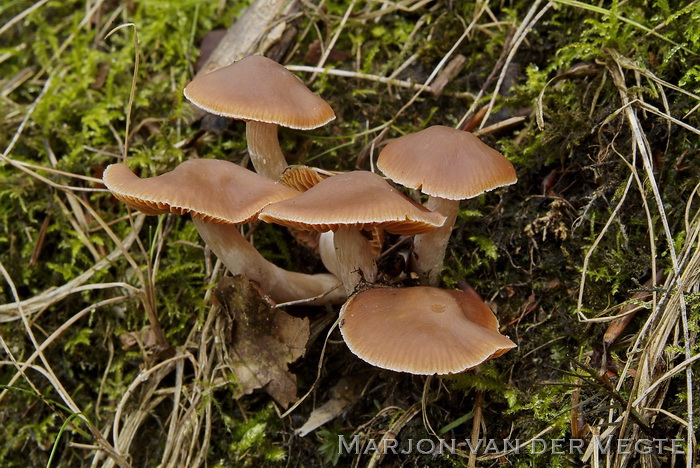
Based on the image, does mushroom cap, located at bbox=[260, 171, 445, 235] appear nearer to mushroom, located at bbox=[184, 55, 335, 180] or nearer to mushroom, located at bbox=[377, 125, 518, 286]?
mushroom, located at bbox=[377, 125, 518, 286]

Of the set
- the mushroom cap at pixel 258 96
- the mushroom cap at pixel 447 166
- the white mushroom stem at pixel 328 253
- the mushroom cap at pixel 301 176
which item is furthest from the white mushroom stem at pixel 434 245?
the mushroom cap at pixel 258 96

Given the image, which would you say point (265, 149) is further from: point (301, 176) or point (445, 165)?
point (445, 165)

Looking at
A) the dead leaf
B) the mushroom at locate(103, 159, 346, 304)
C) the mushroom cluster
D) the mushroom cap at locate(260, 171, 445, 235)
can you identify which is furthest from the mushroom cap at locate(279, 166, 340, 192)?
the dead leaf

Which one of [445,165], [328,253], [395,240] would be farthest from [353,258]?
[445,165]

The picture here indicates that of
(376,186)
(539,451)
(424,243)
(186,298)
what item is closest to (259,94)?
(376,186)

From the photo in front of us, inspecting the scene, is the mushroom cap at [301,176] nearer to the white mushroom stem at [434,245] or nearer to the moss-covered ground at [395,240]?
the moss-covered ground at [395,240]

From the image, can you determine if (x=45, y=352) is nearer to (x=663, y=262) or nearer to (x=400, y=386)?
(x=400, y=386)
